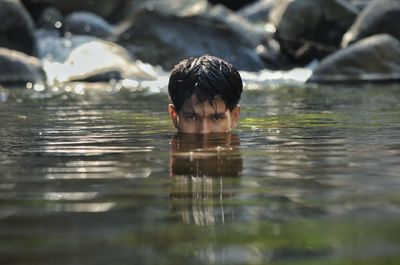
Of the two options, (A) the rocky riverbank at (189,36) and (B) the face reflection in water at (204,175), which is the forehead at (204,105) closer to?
(B) the face reflection in water at (204,175)

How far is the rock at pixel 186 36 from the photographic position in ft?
74.9

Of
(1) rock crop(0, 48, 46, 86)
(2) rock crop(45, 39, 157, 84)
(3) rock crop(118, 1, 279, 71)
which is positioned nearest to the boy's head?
(1) rock crop(0, 48, 46, 86)

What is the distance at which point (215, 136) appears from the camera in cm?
582

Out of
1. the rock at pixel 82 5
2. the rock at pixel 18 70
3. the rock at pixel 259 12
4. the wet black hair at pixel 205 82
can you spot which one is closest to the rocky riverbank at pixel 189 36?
the rock at pixel 82 5

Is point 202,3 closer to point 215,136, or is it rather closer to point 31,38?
point 31,38

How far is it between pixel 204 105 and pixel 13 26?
16.1 meters

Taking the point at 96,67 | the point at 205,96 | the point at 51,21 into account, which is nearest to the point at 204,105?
the point at 205,96

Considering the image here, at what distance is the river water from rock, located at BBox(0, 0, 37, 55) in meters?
14.3

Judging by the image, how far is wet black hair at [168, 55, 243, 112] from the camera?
6.00 m

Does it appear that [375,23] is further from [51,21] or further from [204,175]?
[204,175]

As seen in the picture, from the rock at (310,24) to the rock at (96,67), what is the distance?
5.29 metres

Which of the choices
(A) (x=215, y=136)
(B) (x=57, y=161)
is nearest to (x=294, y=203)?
(B) (x=57, y=161)

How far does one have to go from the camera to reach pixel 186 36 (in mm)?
23156

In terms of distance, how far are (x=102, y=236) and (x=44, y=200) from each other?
774 millimetres
